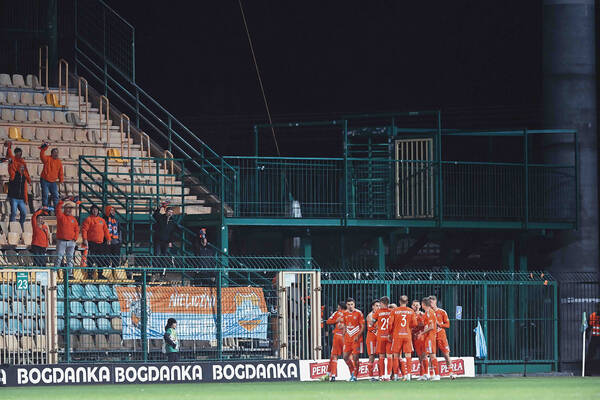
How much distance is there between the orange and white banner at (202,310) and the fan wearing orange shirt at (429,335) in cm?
295

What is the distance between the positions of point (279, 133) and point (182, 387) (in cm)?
1805

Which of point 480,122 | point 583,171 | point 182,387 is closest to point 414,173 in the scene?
point 583,171

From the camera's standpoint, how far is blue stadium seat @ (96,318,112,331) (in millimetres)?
23203

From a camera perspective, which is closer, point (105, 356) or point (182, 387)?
point (182, 387)

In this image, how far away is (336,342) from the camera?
22.5m

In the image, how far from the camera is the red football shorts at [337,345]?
22.4 meters

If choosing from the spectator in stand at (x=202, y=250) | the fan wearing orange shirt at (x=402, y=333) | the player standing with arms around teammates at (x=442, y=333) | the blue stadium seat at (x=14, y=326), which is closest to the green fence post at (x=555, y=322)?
the player standing with arms around teammates at (x=442, y=333)

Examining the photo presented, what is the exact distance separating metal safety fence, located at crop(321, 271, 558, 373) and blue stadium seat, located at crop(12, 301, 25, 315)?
6.41 meters

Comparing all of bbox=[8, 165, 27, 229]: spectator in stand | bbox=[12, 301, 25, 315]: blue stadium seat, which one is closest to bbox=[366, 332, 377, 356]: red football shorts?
bbox=[12, 301, 25, 315]: blue stadium seat

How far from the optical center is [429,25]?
127 feet

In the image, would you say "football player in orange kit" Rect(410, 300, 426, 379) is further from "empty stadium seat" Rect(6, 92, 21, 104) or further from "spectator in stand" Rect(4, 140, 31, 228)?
"empty stadium seat" Rect(6, 92, 21, 104)

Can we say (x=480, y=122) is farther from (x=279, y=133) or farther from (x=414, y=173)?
(x=414, y=173)

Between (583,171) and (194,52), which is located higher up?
(194,52)

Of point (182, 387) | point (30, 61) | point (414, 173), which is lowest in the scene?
point (182, 387)
